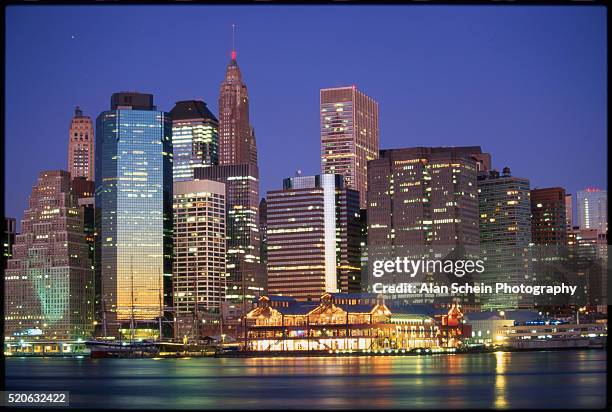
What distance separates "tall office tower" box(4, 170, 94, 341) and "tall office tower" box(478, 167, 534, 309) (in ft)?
107

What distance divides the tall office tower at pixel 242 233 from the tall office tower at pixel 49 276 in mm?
13972

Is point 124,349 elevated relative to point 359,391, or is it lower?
lower

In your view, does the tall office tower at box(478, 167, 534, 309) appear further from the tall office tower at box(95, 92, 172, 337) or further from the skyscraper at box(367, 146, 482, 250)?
the tall office tower at box(95, 92, 172, 337)

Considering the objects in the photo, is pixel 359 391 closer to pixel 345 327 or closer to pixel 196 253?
pixel 345 327

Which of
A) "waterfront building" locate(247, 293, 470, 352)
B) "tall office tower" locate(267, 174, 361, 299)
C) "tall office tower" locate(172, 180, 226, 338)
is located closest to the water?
"waterfront building" locate(247, 293, 470, 352)

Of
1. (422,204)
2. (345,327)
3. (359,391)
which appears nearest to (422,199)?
(422,204)

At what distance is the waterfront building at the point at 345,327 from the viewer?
61.9 meters

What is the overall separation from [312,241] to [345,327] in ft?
85.7

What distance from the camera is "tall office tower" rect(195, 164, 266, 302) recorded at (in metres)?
98.0

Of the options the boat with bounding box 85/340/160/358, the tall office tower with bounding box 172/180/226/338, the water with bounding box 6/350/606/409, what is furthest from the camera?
the tall office tower with bounding box 172/180/226/338

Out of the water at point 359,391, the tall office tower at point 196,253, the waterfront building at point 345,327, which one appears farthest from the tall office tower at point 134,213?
the water at point 359,391

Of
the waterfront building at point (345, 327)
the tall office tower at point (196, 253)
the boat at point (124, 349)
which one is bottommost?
the boat at point (124, 349)

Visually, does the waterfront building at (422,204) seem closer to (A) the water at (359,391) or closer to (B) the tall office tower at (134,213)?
(B) the tall office tower at (134,213)

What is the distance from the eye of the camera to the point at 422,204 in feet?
271
